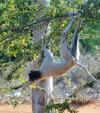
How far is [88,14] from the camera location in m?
3.07

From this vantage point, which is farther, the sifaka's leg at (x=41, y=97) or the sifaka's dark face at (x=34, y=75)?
the sifaka's leg at (x=41, y=97)

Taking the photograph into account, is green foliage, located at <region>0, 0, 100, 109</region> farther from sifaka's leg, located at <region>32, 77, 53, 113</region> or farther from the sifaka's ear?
sifaka's leg, located at <region>32, 77, 53, 113</region>

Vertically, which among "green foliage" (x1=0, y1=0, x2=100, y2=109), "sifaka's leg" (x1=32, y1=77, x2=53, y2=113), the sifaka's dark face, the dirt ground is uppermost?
"green foliage" (x1=0, y1=0, x2=100, y2=109)

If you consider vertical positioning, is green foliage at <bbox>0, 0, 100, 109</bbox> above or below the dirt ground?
above

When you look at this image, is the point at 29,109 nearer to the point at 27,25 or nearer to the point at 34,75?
the point at 27,25

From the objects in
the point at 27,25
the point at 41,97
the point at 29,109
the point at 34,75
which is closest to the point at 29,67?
the point at 27,25

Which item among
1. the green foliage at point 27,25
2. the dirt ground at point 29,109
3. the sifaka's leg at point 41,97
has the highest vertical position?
the green foliage at point 27,25

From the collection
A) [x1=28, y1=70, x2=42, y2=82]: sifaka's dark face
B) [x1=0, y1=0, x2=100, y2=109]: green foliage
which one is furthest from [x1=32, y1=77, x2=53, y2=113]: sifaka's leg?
[x1=28, y1=70, x2=42, y2=82]: sifaka's dark face

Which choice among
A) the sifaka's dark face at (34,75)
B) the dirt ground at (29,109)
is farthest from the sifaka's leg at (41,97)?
the dirt ground at (29,109)

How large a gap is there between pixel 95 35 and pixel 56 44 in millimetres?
566

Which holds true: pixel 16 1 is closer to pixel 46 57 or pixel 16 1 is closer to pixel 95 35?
pixel 95 35

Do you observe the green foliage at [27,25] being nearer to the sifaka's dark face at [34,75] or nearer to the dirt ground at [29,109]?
the sifaka's dark face at [34,75]

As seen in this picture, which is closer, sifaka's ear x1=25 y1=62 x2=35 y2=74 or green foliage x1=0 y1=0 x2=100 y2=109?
green foliage x1=0 y1=0 x2=100 y2=109

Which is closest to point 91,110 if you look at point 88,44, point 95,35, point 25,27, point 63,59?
point 88,44
